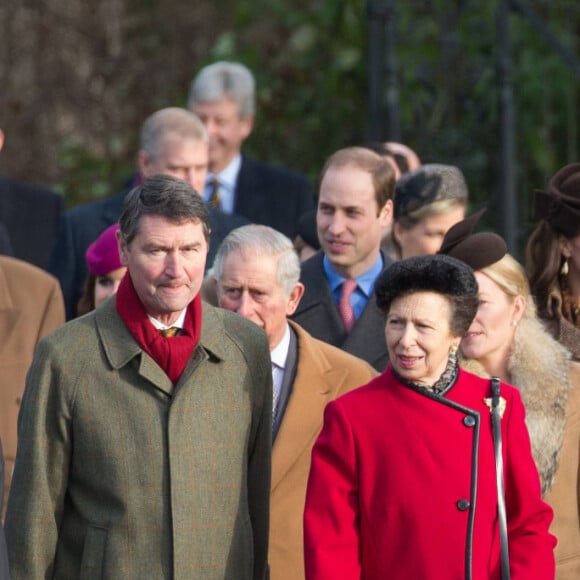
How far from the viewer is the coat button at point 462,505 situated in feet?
16.5

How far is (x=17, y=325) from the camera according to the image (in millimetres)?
6676

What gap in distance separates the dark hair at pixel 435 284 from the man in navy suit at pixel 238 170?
128 inches

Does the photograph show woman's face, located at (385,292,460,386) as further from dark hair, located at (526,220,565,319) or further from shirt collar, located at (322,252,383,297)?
shirt collar, located at (322,252,383,297)

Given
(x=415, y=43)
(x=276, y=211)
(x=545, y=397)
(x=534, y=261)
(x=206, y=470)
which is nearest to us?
Result: (x=206, y=470)

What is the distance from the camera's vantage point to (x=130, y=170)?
11930 millimetres

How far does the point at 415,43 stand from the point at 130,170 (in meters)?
2.45

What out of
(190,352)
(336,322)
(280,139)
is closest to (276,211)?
(336,322)

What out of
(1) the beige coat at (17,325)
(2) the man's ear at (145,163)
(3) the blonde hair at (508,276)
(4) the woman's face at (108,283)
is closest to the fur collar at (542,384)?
(3) the blonde hair at (508,276)

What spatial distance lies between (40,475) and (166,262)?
66 cm

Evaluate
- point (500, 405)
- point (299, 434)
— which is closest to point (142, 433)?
point (299, 434)

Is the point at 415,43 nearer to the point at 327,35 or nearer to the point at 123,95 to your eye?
the point at 327,35

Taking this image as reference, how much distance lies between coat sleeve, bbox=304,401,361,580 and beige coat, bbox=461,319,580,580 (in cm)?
73

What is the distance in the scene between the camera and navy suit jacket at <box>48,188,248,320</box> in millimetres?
7578

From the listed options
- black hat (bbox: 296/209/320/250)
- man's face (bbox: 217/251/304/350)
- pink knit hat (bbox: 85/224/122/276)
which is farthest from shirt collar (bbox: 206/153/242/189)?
man's face (bbox: 217/251/304/350)
